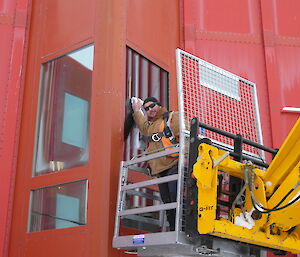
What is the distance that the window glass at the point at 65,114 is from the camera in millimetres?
7117

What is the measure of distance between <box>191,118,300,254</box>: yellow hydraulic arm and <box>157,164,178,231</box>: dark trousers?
802 millimetres

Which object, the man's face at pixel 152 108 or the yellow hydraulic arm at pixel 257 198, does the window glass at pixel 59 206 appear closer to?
the man's face at pixel 152 108

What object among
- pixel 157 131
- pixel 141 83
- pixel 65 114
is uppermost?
pixel 141 83

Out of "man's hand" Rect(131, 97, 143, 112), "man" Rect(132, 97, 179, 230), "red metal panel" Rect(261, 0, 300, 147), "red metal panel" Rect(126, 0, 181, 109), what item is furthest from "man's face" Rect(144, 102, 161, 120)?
"red metal panel" Rect(261, 0, 300, 147)

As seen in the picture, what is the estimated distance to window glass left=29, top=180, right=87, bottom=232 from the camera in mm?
6648

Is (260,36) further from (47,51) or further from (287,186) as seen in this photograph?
(287,186)

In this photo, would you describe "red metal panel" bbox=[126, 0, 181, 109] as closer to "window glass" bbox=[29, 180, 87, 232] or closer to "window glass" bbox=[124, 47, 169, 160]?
"window glass" bbox=[124, 47, 169, 160]

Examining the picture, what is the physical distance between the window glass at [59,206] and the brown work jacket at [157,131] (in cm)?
105

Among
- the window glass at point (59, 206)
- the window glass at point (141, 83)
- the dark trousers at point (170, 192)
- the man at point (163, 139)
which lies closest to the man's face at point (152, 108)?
the man at point (163, 139)

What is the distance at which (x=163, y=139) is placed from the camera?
608 centimetres

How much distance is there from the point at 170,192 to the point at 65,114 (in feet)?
7.51

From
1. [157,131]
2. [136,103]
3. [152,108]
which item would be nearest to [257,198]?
[157,131]

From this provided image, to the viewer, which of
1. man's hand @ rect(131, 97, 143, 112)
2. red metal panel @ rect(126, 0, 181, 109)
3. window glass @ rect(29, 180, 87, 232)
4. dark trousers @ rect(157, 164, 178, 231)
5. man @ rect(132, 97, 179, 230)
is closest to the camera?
dark trousers @ rect(157, 164, 178, 231)

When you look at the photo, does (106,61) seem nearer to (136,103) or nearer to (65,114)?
(136,103)
